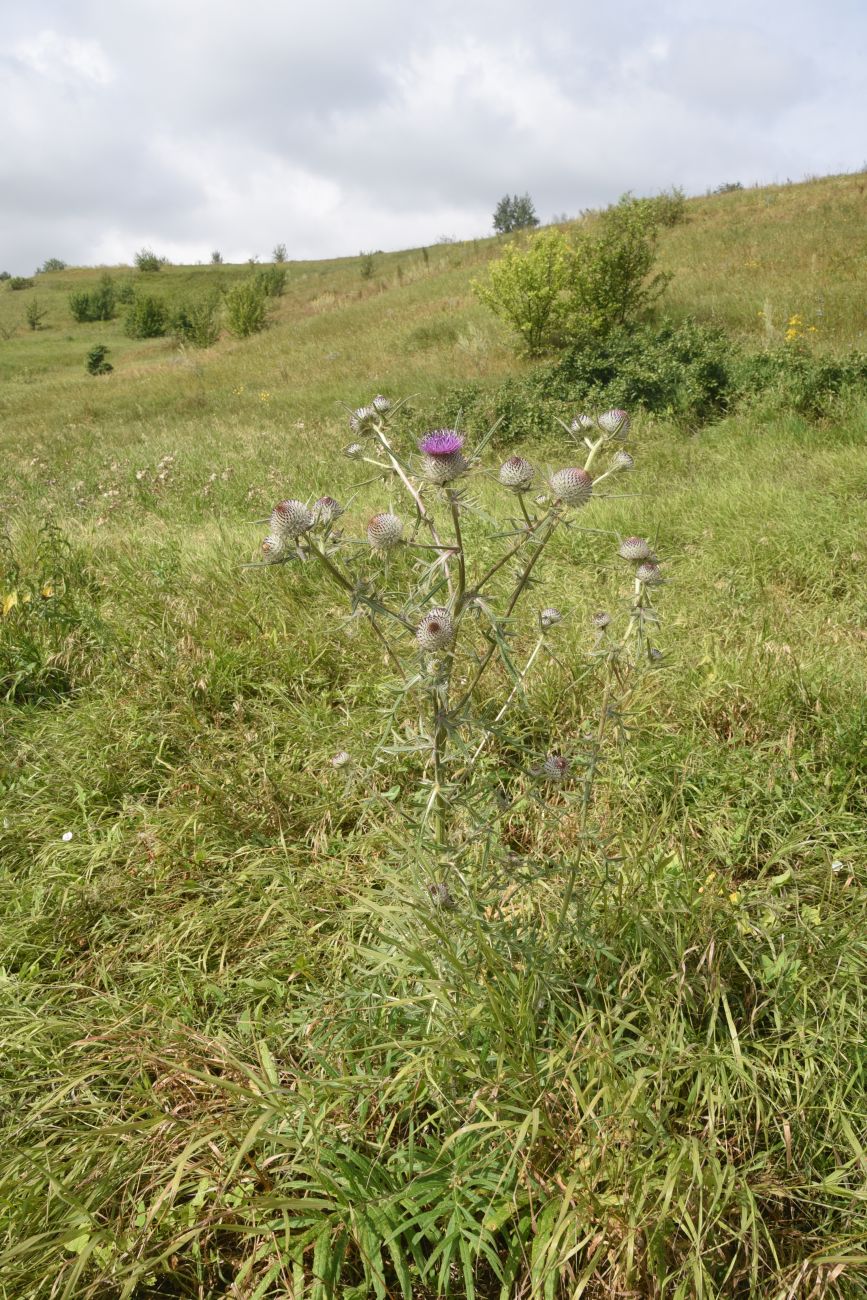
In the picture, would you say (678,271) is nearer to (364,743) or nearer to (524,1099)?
(364,743)

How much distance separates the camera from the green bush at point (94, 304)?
34938 millimetres

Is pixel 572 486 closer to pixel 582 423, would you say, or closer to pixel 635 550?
pixel 582 423

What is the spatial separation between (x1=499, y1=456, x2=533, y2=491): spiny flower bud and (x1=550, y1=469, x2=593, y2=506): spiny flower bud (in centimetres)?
9

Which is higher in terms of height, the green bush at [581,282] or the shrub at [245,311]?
the shrub at [245,311]

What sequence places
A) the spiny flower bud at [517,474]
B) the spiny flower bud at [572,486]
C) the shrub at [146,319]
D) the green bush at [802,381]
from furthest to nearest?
the shrub at [146,319], the green bush at [802,381], the spiny flower bud at [517,474], the spiny flower bud at [572,486]

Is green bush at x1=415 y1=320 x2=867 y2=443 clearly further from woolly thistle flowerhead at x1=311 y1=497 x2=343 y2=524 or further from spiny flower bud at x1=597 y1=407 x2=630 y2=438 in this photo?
woolly thistle flowerhead at x1=311 y1=497 x2=343 y2=524

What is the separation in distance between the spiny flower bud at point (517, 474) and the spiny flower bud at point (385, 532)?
0.24 meters

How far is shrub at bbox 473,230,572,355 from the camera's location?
12.0 meters

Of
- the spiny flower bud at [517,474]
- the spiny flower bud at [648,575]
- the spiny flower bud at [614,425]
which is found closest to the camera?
the spiny flower bud at [517,474]

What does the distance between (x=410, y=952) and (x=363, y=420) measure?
1.16 m

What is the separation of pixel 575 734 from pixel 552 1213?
1.64 meters

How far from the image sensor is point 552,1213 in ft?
4.32

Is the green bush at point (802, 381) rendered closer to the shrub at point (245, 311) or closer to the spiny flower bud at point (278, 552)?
the spiny flower bud at point (278, 552)

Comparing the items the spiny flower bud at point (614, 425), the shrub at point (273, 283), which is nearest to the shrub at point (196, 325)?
the shrub at point (273, 283)
